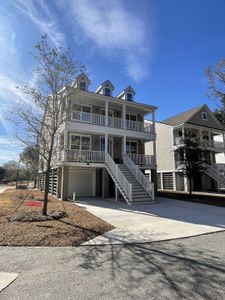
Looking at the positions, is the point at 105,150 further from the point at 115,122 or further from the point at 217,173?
the point at 217,173

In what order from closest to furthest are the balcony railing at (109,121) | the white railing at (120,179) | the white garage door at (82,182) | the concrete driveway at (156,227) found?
the concrete driveway at (156,227) → the white railing at (120,179) → the balcony railing at (109,121) → the white garage door at (82,182)

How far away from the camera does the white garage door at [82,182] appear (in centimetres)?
1806

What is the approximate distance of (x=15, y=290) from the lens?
324cm

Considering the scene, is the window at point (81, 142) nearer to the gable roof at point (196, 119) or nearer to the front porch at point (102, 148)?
the front porch at point (102, 148)

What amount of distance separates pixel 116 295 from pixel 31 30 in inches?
420

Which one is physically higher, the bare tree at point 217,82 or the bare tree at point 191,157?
the bare tree at point 217,82

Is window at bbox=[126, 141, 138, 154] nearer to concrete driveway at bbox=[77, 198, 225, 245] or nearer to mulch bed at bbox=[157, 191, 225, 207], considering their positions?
mulch bed at bbox=[157, 191, 225, 207]

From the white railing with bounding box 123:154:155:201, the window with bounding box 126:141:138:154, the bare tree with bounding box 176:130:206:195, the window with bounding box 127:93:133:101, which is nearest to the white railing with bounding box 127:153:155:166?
the white railing with bounding box 123:154:155:201

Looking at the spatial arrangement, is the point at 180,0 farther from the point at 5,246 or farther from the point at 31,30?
the point at 5,246

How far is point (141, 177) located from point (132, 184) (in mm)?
902

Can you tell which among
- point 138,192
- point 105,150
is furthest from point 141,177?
point 105,150

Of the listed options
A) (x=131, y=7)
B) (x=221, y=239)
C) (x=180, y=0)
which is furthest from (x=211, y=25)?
(x=221, y=239)

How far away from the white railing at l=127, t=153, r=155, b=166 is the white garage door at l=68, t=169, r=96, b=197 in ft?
12.1

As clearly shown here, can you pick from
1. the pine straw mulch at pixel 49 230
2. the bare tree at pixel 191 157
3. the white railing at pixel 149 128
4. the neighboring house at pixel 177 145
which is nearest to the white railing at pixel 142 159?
the white railing at pixel 149 128
